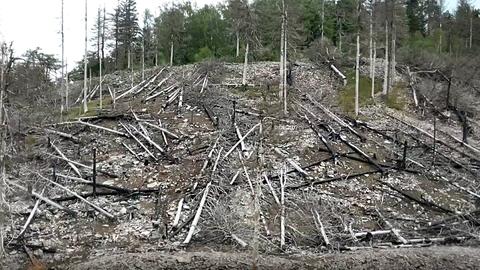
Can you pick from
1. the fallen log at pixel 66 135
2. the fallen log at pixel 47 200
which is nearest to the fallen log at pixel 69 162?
the fallen log at pixel 66 135

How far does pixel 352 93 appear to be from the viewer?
32.8 meters

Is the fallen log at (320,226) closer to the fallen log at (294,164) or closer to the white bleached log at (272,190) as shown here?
the white bleached log at (272,190)

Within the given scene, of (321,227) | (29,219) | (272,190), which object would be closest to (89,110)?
(29,219)

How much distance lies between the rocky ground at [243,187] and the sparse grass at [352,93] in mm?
1065

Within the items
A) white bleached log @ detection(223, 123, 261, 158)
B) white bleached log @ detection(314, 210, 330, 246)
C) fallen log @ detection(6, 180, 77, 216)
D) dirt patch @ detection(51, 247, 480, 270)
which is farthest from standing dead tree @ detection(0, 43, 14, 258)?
white bleached log @ detection(223, 123, 261, 158)

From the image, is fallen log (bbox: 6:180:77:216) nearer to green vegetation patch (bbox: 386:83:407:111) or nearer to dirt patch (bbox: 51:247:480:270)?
dirt patch (bbox: 51:247:480:270)

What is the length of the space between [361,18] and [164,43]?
20.4 metres

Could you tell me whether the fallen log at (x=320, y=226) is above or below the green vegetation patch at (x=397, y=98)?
below

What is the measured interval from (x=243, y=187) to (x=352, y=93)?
15.7m

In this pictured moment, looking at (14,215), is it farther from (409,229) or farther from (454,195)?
(454,195)

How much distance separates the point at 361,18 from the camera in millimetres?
30203

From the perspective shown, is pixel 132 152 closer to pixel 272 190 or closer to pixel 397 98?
pixel 272 190

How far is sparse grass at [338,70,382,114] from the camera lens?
99.7 feet

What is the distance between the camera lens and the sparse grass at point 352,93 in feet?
99.7
